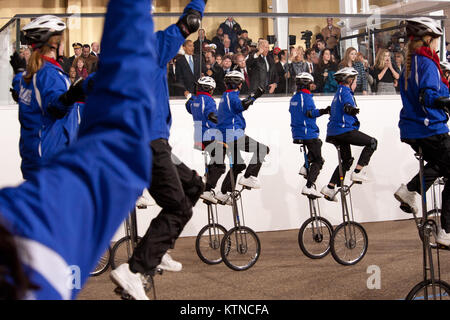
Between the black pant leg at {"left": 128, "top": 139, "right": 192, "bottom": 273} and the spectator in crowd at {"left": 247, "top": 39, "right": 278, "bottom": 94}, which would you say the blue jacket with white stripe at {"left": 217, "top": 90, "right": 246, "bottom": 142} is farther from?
the black pant leg at {"left": 128, "top": 139, "right": 192, "bottom": 273}

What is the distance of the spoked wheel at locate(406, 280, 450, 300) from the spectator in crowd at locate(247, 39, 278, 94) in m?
5.62

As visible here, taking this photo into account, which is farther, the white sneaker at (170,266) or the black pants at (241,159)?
the black pants at (241,159)

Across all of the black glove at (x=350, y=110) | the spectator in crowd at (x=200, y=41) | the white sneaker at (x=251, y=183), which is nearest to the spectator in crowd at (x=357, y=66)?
the spectator in crowd at (x=200, y=41)

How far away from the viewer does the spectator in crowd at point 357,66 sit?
958 cm

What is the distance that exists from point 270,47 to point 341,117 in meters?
2.35

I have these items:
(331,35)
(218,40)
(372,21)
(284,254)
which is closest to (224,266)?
(284,254)

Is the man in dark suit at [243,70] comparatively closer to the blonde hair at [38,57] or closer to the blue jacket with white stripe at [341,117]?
the blue jacket with white stripe at [341,117]

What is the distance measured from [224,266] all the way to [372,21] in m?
5.20

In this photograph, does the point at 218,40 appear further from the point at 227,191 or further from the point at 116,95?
the point at 116,95

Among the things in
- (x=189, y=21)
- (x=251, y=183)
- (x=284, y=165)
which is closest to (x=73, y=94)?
(x=189, y=21)

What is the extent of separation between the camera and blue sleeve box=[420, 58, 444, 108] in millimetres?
4195

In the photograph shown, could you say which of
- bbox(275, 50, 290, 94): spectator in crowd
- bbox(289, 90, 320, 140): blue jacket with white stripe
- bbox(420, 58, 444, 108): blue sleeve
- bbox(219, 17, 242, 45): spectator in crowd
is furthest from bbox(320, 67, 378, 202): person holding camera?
bbox(420, 58, 444, 108): blue sleeve

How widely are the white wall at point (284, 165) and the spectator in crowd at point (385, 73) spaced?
0.20 metres

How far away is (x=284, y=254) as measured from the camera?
704cm
